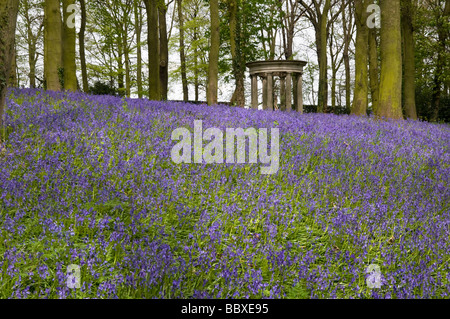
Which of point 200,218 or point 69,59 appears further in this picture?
point 69,59

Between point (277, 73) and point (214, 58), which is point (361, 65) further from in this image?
point (214, 58)

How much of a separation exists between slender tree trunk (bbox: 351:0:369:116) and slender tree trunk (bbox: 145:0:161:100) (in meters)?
7.77

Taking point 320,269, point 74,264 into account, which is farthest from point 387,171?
point 74,264

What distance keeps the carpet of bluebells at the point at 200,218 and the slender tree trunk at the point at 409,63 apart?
12.6 metres

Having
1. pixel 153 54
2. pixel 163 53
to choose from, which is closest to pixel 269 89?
pixel 153 54

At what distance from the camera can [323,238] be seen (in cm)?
374

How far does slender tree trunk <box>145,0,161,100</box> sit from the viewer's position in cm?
1401

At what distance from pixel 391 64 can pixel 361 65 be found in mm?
A: 3641

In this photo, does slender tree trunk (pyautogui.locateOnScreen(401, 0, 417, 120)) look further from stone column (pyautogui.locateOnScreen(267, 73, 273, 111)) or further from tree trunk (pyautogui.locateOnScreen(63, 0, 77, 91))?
tree trunk (pyautogui.locateOnScreen(63, 0, 77, 91))

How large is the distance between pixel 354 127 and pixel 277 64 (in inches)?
283

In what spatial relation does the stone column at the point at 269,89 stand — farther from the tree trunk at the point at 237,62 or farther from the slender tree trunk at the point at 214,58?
the tree trunk at the point at 237,62

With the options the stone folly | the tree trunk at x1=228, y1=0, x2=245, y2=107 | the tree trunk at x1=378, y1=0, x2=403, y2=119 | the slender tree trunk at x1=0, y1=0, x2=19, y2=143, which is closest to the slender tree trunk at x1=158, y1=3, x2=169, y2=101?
the tree trunk at x1=228, y1=0, x2=245, y2=107

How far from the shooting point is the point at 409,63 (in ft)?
59.7

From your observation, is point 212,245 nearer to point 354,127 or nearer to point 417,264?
point 417,264
